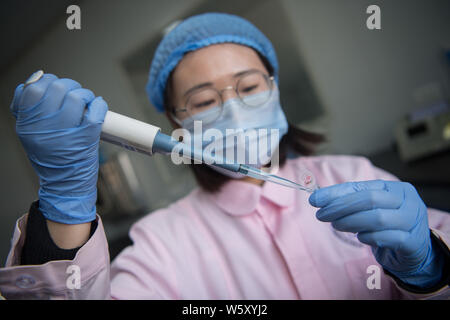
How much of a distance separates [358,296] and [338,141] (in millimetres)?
1336

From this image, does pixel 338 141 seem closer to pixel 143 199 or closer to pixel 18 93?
pixel 143 199

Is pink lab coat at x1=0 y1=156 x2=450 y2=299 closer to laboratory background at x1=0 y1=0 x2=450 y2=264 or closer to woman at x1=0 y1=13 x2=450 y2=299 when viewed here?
woman at x1=0 y1=13 x2=450 y2=299

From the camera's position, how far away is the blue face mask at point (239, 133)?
74cm

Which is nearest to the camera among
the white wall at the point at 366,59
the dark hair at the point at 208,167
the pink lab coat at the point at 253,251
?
the pink lab coat at the point at 253,251

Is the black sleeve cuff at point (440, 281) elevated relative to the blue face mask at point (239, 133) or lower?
lower

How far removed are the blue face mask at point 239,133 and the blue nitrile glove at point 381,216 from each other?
24cm

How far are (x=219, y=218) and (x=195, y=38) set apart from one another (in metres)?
0.59

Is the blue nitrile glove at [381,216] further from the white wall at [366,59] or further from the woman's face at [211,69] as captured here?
the white wall at [366,59]

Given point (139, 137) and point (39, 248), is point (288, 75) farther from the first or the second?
point (39, 248)

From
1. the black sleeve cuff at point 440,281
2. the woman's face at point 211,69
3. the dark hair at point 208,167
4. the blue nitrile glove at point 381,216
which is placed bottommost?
the black sleeve cuff at point 440,281

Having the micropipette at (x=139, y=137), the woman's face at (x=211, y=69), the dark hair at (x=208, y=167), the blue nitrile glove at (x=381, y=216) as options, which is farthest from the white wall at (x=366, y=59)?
the micropipette at (x=139, y=137)

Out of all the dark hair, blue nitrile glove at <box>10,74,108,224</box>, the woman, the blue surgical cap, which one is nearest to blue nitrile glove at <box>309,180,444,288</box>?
the woman

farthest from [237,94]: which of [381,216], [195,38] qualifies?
[381,216]
